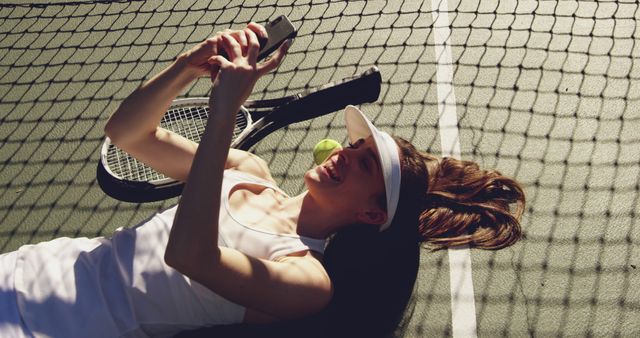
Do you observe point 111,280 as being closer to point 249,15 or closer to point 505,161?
point 505,161

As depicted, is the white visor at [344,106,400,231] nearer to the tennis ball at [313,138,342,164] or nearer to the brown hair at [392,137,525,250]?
the brown hair at [392,137,525,250]

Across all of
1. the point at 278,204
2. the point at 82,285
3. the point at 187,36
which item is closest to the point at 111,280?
the point at 82,285

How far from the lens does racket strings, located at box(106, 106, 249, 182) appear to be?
3.80 m

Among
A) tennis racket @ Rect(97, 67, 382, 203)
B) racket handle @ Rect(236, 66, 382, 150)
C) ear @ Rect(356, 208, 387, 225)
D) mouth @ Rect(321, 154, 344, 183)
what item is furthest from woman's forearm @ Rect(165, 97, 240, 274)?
racket handle @ Rect(236, 66, 382, 150)

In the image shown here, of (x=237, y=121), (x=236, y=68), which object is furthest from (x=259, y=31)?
(x=237, y=121)

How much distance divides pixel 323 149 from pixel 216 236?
69.3 inches

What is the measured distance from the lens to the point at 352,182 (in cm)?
272

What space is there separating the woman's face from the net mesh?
937 mm

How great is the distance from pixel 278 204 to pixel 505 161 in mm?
1844

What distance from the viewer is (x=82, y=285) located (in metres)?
2.58

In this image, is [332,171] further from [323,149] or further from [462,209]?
[323,149]

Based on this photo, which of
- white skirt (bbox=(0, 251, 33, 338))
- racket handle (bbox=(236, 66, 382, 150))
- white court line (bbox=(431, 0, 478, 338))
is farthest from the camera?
racket handle (bbox=(236, 66, 382, 150))

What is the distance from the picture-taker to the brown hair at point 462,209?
3.18 metres

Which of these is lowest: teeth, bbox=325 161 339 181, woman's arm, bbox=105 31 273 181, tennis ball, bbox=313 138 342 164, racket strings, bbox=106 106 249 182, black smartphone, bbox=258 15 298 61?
tennis ball, bbox=313 138 342 164
